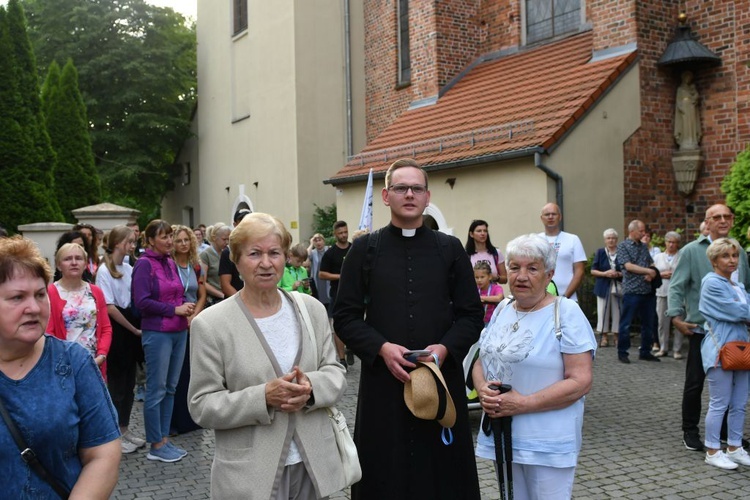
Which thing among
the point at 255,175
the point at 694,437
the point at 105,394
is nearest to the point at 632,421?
the point at 694,437

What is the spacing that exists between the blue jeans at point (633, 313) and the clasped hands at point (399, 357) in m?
7.96

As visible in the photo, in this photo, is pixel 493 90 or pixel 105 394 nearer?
pixel 105 394

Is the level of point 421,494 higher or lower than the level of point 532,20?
lower

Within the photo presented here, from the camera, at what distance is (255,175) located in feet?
79.0

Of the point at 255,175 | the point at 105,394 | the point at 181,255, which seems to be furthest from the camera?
the point at 255,175

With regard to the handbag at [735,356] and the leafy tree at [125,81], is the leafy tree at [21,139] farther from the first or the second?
the handbag at [735,356]

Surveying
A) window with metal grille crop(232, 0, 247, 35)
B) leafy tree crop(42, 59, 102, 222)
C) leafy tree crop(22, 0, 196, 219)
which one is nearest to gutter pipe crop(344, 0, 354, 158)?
window with metal grille crop(232, 0, 247, 35)

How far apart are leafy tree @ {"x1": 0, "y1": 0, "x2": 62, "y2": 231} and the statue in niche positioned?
16272mm

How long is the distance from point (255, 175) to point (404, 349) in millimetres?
20907

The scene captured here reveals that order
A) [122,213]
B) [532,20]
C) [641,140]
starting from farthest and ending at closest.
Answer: [532,20]
[122,213]
[641,140]

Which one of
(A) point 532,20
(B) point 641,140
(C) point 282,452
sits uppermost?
(A) point 532,20

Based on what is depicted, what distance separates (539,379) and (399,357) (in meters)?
0.66

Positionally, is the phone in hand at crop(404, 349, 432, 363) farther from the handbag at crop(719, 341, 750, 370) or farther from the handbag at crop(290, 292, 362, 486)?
the handbag at crop(719, 341, 750, 370)

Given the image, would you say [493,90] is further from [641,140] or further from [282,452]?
[282,452]
